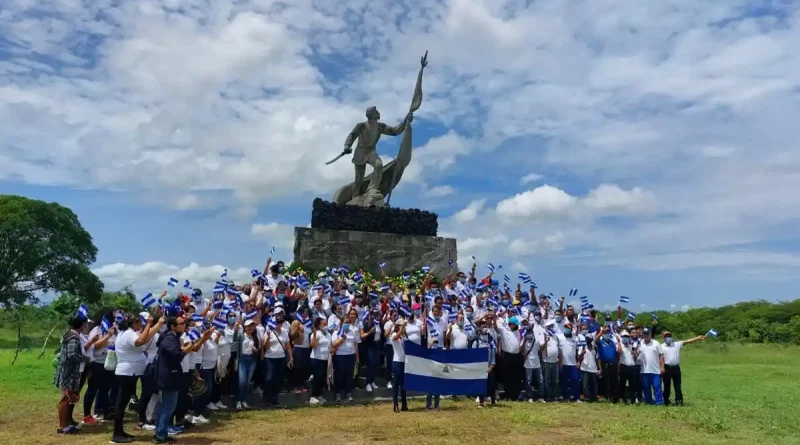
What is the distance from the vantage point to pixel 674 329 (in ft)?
138

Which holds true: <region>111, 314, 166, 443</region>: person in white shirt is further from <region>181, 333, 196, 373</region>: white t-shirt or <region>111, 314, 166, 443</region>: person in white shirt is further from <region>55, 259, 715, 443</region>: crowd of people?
<region>181, 333, 196, 373</region>: white t-shirt

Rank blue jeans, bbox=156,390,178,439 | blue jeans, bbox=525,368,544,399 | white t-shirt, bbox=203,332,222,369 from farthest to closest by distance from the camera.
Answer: blue jeans, bbox=525,368,544,399, white t-shirt, bbox=203,332,222,369, blue jeans, bbox=156,390,178,439

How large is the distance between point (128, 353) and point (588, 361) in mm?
8911

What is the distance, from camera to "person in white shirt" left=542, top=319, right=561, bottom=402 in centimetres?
1294

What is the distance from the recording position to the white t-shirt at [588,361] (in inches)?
520

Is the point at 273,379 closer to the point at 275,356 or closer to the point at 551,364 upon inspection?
the point at 275,356

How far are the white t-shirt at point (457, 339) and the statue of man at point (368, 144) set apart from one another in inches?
511

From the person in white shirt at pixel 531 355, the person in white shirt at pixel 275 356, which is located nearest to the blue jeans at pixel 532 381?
the person in white shirt at pixel 531 355

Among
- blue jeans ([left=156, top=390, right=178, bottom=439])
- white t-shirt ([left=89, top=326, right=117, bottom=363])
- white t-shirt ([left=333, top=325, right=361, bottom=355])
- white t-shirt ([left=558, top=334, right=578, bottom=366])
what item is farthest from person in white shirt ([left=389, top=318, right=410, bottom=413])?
white t-shirt ([left=89, top=326, right=117, bottom=363])

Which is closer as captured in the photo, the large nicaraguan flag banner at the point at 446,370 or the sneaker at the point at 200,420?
the sneaker at the point at 200,420

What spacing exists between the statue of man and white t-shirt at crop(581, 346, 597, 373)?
13134mm

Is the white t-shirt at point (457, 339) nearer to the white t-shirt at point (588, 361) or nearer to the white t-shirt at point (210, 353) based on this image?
the white t-shirt at point (588, 361)

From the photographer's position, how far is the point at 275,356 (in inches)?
444

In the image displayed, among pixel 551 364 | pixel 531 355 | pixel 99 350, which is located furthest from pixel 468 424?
pixel 99 350
